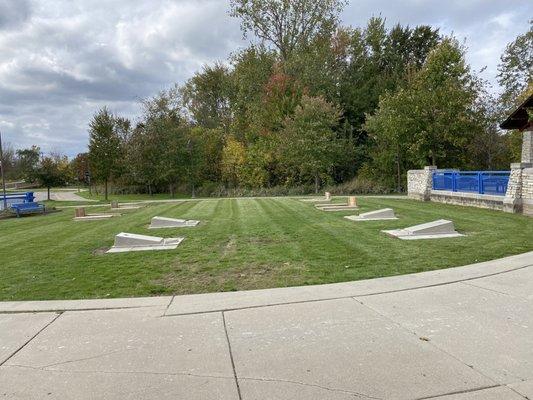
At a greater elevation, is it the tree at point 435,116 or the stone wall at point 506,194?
the tree at point 435,116

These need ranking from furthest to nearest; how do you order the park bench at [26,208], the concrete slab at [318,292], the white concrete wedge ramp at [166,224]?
the park bench at [26,208], the white concrete wedge ramp at [166,224], the concrete slab at [318,292]

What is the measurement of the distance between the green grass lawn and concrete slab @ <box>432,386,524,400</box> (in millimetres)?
3324

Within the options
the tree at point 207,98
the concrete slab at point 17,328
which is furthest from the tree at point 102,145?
the concrete slab at point 17,328

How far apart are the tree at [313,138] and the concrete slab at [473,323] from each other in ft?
88.5

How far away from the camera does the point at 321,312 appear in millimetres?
4934

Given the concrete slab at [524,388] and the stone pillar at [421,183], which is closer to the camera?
the concrete slab at [524,388]

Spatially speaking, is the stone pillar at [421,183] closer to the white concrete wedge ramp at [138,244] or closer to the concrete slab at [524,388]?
the white concrete wedge ramp at [138,244]

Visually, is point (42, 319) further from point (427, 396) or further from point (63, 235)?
point (63, 235)

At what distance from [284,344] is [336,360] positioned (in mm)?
564

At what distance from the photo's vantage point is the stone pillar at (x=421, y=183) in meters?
21.8

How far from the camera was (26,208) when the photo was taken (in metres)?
21.4

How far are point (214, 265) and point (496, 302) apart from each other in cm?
448

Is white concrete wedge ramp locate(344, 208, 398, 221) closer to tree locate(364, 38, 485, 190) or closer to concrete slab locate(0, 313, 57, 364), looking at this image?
concrete slab locate(0, 313, 57, 364)

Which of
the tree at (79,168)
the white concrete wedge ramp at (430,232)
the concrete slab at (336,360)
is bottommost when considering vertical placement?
the concrete slab at (336,360)
